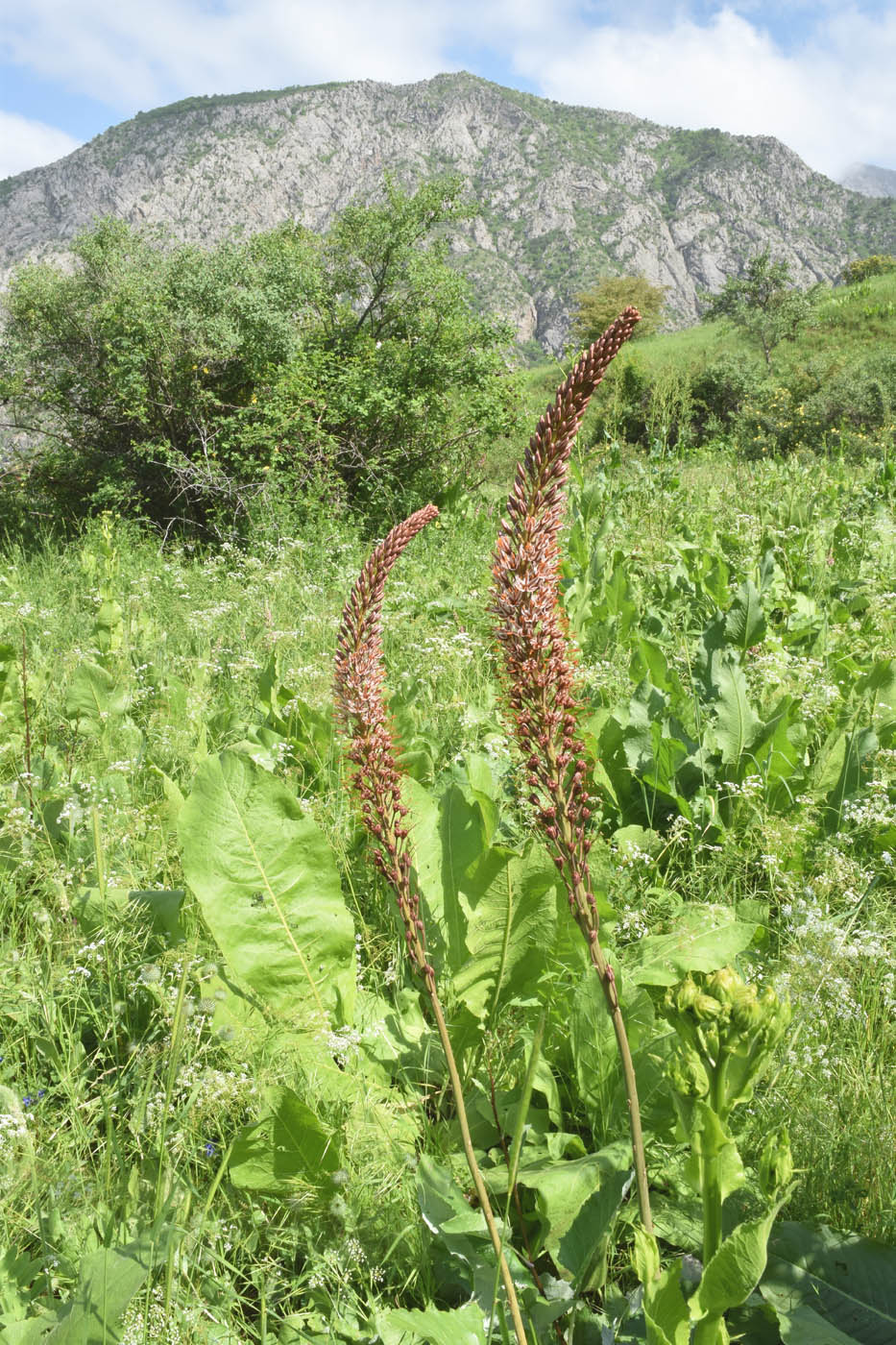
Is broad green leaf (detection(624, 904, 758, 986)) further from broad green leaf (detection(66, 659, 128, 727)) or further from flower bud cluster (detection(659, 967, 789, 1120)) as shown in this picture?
broad green leaf (detection(66, 659, 128, 727))

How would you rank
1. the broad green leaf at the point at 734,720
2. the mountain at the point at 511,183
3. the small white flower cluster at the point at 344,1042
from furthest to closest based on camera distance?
the mountain at the point at 511,183
the broad green leaf at the point at 734,720
the small white flower cluster at the point at 344,1042

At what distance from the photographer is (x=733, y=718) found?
3088mm

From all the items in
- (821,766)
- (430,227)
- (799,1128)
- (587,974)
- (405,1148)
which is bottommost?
(405,1148)

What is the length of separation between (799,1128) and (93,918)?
6.29 ft

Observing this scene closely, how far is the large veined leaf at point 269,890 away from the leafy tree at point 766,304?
32.8m

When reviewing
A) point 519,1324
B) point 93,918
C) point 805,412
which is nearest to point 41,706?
point 93,918

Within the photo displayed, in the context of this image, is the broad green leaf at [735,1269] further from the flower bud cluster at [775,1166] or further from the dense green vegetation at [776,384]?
the dense green vegetation at [776,384]

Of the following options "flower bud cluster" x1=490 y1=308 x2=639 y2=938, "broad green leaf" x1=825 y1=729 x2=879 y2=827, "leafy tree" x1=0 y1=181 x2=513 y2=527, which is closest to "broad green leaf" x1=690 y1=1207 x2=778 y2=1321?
"flower bud cluster" x1=490 y1=308 x2=639 y2=938

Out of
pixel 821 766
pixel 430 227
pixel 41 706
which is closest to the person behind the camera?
pixel 821 766

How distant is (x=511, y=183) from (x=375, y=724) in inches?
8029

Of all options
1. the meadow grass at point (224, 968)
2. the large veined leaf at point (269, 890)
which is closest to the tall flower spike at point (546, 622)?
the meadow grass at point (224, 968)

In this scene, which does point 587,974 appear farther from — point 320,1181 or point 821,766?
point 821,766

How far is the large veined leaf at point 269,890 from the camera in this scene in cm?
210

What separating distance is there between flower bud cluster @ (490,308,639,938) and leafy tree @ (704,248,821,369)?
109 feet
